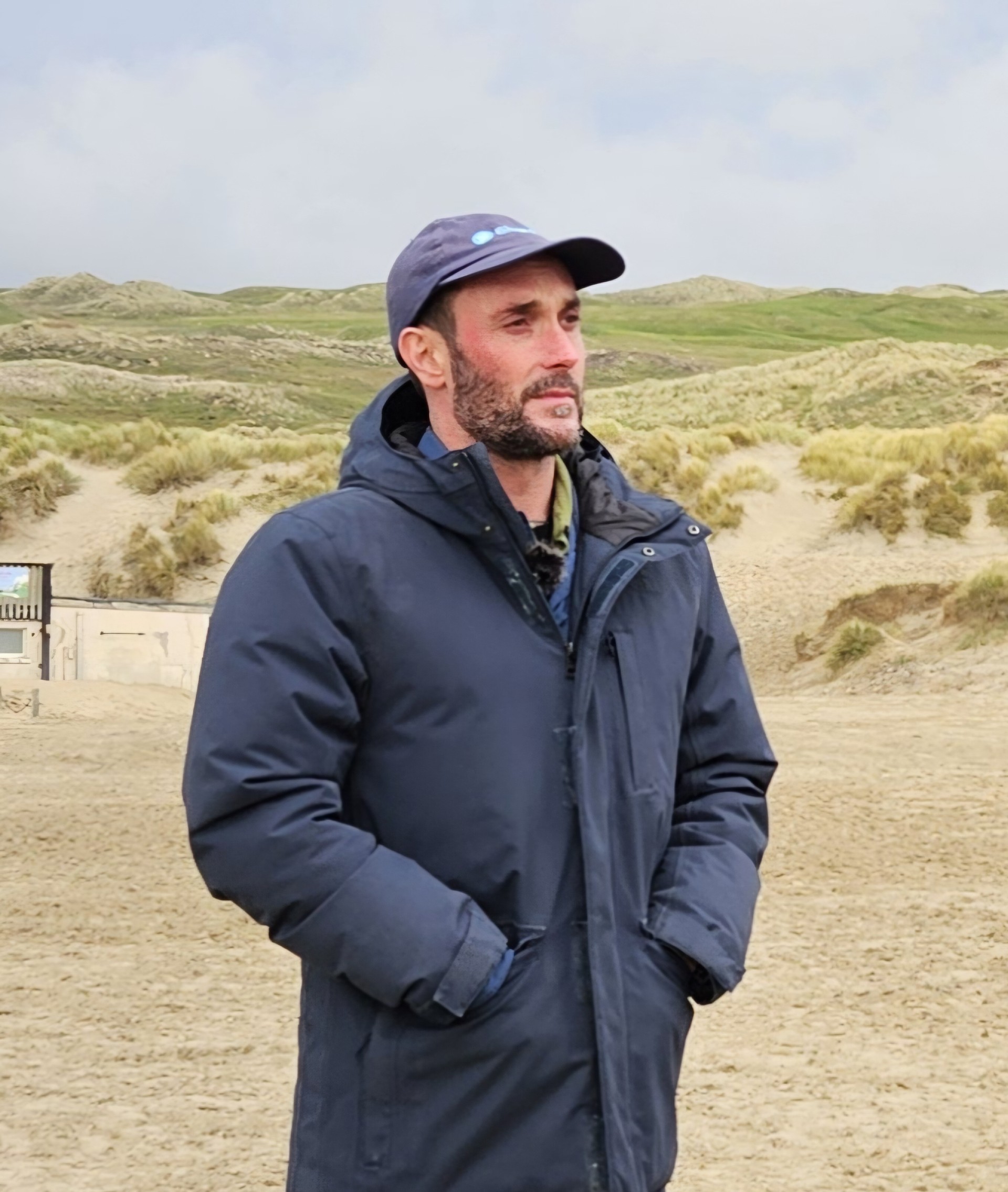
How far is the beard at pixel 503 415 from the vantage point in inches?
83.2

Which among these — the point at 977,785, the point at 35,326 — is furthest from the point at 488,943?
the point at 35,326

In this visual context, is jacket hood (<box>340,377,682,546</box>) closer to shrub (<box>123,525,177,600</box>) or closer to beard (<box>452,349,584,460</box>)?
beard (<box>452,349,584,460</box>)

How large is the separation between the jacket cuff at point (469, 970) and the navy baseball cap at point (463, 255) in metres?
0.78

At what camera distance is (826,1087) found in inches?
191

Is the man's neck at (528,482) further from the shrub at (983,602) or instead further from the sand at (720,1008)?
the shrub at (983,602)

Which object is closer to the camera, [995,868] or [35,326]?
[995,868]

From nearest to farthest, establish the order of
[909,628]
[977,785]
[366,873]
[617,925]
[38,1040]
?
[366,873] < [617,925] < [38,1040] < [977,785] < [909,628]

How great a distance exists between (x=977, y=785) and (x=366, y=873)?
7.74 metres

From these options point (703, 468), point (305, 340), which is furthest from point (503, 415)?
point (305, 340)

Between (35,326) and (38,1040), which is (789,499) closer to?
(38,1040)

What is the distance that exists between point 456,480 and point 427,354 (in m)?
0.22

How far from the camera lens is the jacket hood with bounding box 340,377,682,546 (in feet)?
6.76

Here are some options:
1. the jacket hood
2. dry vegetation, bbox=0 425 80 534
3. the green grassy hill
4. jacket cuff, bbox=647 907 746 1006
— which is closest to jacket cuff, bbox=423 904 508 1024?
jacket cuff, bbox=647 907 746 1006

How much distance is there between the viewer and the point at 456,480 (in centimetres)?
206
